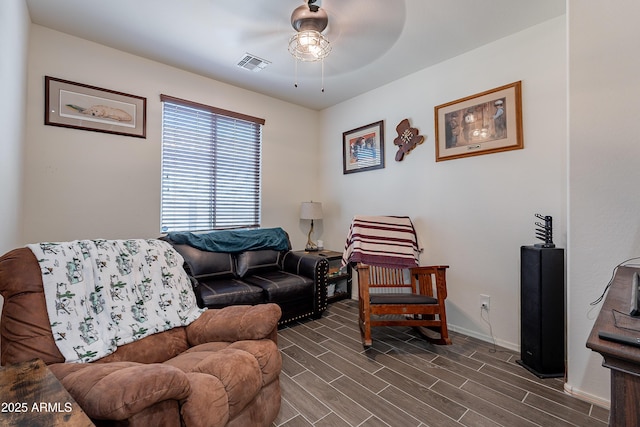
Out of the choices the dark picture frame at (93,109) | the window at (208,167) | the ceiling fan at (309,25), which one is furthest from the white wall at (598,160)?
the dark picture frame at (93,109)

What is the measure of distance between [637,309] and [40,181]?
3.69m

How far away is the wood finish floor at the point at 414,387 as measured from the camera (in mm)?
1570

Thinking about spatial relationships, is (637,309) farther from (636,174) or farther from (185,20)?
(185,20)

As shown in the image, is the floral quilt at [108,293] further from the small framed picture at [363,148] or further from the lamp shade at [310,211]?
the small framed picture at [363,148]

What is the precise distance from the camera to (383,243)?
2811 millimetres

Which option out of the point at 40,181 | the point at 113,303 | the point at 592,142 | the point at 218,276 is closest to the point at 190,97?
the point at 40,181

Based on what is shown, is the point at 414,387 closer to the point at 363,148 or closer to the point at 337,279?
the point at 337,279

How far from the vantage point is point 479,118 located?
2.56m

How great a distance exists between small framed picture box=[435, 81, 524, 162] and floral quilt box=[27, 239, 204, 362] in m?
2.67

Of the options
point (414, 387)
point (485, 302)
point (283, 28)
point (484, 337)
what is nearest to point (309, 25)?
point (283, 28)

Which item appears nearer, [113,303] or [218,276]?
[113,303]

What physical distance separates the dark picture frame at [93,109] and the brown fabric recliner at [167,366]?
5.32 feet

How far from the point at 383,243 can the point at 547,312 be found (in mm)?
1350

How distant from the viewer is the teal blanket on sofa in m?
2.86
